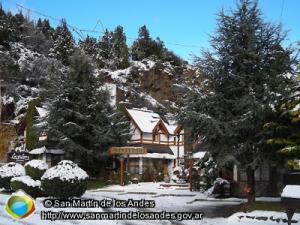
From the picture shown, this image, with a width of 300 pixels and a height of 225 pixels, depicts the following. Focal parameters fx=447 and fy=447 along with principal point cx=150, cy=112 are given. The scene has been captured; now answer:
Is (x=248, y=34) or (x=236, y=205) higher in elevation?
(x=248, y=34)

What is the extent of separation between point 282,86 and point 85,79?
23.4 meters

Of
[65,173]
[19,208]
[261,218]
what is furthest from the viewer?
[65,173]

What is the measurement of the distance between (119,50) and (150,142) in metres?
37.8

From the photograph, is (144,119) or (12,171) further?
(144,119)

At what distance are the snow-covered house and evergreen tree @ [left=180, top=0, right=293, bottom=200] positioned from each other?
24936 mm

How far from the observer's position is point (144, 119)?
5056 cm

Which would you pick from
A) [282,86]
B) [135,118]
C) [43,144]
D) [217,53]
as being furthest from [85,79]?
[282,86]

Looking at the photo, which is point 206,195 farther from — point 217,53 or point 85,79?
point 85,79

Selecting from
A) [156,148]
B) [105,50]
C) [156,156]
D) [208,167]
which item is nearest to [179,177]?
[156,156]

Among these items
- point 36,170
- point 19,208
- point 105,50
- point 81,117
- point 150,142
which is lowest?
point 19,208

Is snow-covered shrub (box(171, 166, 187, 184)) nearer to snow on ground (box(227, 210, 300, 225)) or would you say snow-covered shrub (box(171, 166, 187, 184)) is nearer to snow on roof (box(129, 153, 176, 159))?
snow on roof (box(129, 153, 176, 159))

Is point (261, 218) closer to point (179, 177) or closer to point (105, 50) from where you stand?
point (179, 177)

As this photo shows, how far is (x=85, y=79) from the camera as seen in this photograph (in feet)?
129

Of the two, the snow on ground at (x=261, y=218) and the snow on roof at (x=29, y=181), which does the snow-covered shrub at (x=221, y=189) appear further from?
the snow on roof at (x=29, y=181)
